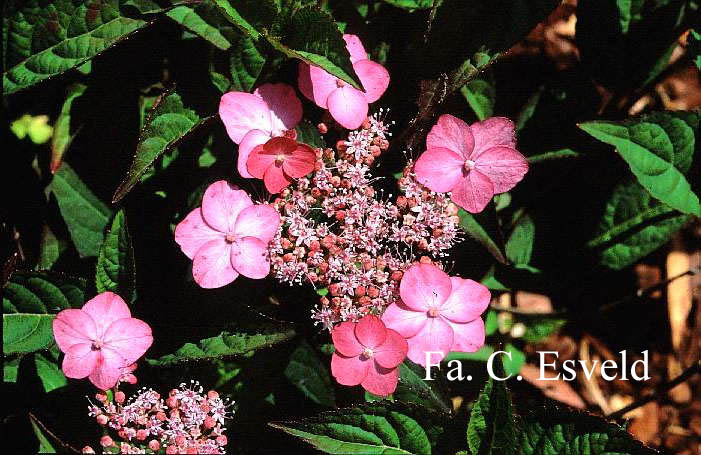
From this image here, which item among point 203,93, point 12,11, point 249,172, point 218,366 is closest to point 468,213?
point 249,172

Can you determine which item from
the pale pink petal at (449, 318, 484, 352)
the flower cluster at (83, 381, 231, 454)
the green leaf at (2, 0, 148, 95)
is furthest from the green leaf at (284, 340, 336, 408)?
the green leaf at (2, 0, 148, 95)

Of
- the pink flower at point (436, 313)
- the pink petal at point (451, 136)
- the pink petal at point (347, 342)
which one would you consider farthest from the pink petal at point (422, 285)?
the pink petal at point (451, 136)

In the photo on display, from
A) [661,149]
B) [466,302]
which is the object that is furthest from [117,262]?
[661,149]

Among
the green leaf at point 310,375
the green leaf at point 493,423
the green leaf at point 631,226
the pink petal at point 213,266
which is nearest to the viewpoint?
the green leaf at point 493,423

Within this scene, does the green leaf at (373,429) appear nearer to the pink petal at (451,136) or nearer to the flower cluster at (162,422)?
the flower cluster at (162,422)

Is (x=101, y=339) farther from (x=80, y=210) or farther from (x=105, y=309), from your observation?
(x=80, y=210)

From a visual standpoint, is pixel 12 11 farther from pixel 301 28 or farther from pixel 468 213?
pixel 468 213
